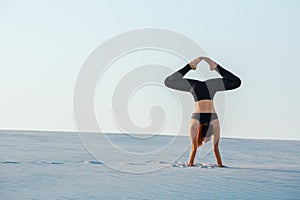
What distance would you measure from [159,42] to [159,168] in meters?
3.90

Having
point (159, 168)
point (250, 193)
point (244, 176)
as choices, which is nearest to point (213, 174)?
point (244, 176)

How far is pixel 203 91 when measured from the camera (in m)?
10.6

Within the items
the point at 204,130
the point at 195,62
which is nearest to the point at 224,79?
the point at 195,62

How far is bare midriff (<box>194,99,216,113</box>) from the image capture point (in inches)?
419

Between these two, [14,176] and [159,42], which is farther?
[159,42]

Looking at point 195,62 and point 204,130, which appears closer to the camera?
point 195,62

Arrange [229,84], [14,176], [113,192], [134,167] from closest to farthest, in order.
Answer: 1. [113,192]
2. [14,176]
3. [229,84]
4. [134,167]

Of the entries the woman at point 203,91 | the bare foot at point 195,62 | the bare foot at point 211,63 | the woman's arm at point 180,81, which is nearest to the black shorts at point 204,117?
the woman at point 203,91

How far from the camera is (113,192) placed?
7.69m

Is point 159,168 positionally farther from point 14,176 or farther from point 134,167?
point 14,176

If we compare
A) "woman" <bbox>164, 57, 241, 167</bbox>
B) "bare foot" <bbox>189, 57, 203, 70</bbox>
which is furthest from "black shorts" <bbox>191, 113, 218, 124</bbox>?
"bare foot" <bbox>189, 57, 203, 70</bbox>

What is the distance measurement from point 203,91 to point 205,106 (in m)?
0.40

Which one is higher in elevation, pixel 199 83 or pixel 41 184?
pixel 199 83

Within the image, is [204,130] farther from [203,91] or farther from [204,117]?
[203,91]
